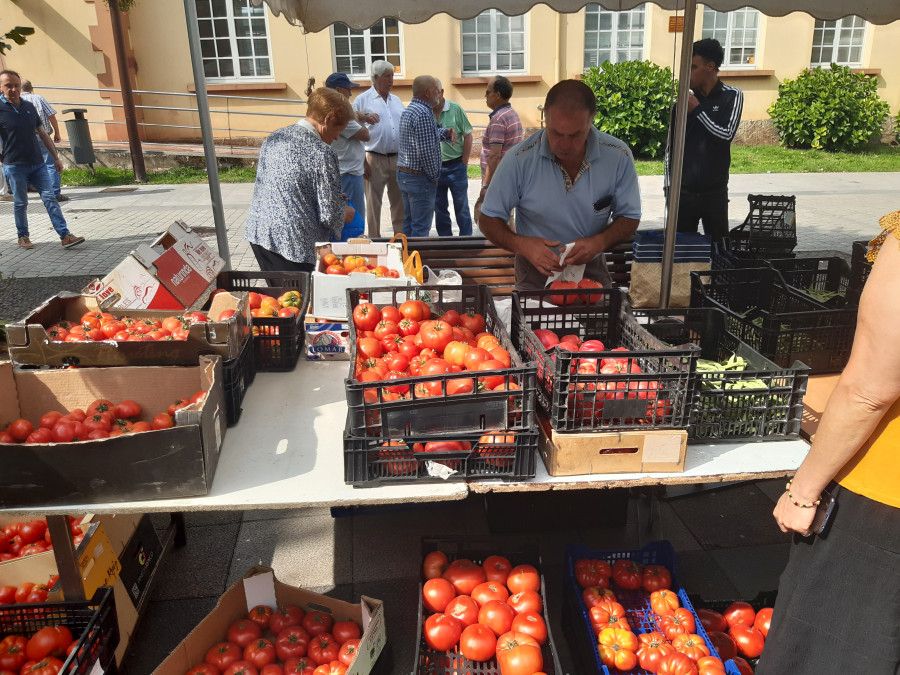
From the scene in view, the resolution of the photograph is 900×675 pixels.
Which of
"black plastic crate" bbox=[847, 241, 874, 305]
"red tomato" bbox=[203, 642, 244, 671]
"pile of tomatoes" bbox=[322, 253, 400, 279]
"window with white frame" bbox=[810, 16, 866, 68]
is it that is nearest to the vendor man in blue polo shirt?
"pile of tomatoes" bbox=[322, 253, 400, 279]

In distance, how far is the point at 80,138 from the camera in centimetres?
1475

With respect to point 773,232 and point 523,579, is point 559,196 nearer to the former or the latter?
point 523,579

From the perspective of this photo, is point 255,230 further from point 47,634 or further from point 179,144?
point 179,144

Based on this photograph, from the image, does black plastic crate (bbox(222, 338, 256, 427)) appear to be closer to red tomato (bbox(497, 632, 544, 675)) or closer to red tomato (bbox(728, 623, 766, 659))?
red tomato (bbox(497, 632, 544, 675))

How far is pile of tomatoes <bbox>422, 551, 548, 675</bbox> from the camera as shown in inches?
92.8

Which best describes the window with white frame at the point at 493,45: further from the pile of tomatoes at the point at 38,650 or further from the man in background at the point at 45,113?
the pile of tomatoes at the point at 38,650

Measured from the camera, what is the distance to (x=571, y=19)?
1647cm

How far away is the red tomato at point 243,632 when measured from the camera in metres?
2.63

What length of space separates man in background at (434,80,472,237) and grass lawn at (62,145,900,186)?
5.96m

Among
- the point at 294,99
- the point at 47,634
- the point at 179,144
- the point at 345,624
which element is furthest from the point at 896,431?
the point at 179,144

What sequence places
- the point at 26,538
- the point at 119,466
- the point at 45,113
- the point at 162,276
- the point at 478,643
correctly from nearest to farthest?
1. the point at 119,466
2. the point at 478,643
3. the point at 26,538
4. the point at 162,276
5. the point at 45,113

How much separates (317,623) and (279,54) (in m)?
15.7

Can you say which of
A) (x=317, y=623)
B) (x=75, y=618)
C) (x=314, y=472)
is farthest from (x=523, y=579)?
(x=75, y=618)

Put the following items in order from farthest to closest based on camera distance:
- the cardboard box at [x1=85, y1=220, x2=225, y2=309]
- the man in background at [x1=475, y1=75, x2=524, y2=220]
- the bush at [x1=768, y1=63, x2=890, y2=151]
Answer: the bush at [x1=768, y1=63, x2=890, y2=151], the man in background at [x1=475, y1=75, x2=524, y2=220], the cardboard box at [x1=85, y1=220, x2=225, y2=309]
